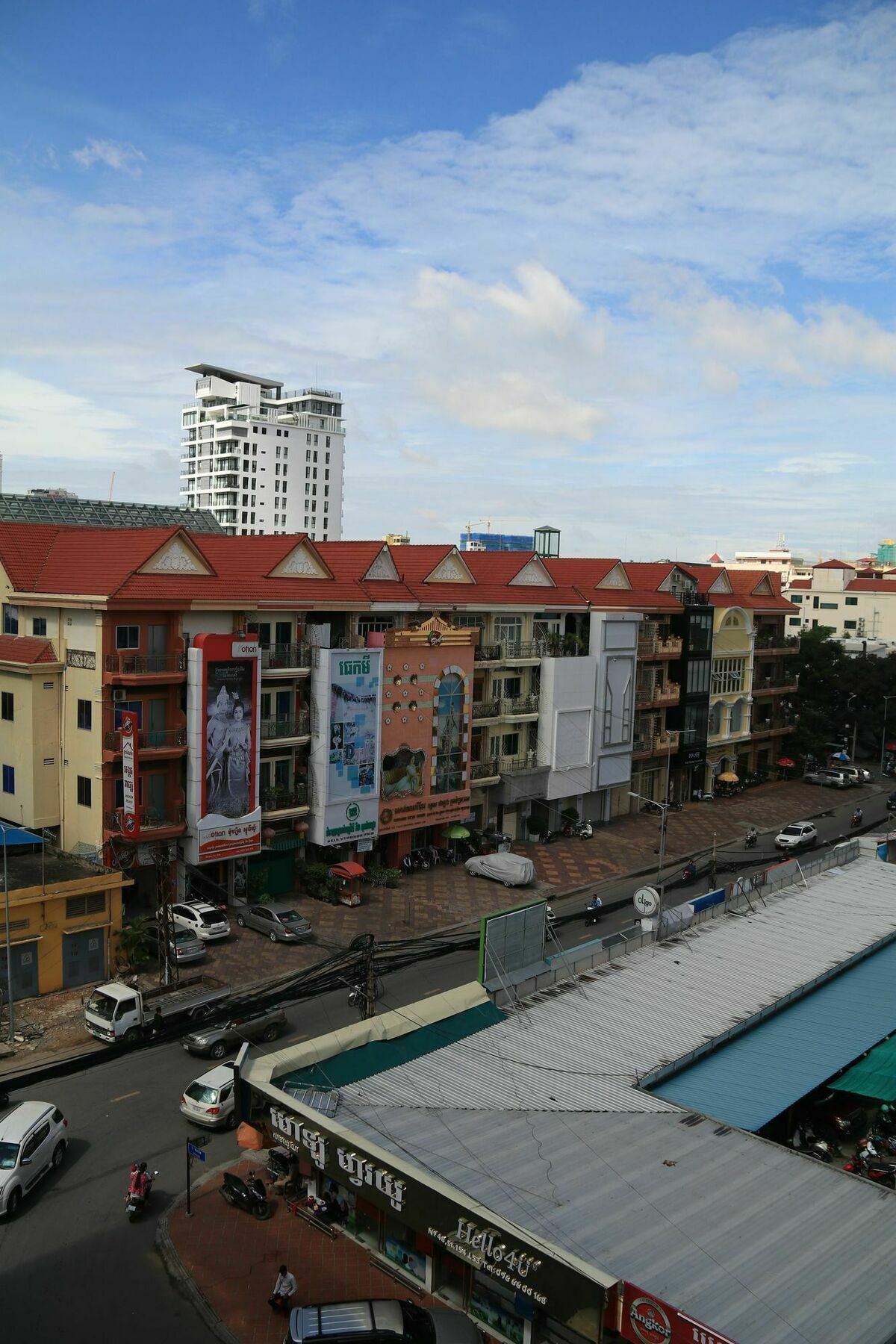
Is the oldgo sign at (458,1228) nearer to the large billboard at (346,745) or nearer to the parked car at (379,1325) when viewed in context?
the parked car at (379,1325)

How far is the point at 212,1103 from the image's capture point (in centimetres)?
2638

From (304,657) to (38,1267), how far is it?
2648 centimetres

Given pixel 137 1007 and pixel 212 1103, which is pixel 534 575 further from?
pixel 212 1103

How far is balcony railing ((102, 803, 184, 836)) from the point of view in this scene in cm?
3859

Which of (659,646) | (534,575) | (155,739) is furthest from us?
(659,646)

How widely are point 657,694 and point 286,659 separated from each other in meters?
28.3

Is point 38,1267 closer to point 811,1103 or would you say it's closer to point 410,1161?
point 410,1161

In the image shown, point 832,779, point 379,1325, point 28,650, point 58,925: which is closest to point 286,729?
point 28,650

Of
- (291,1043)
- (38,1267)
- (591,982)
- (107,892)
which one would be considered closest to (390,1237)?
(38,1267)

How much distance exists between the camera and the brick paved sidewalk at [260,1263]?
64.8ft

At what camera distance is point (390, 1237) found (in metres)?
19.6

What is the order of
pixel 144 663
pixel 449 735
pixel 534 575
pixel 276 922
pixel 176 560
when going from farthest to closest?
pixel 534 575
pixel 449 735
pixel 176 560
pixel 276 922
pixel 144 663

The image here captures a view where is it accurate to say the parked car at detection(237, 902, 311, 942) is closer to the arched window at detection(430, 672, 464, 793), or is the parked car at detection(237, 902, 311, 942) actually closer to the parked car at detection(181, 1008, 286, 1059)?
the parked car at detection(181, 1008, 286, 1059)

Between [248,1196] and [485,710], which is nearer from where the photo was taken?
[248,1196]
